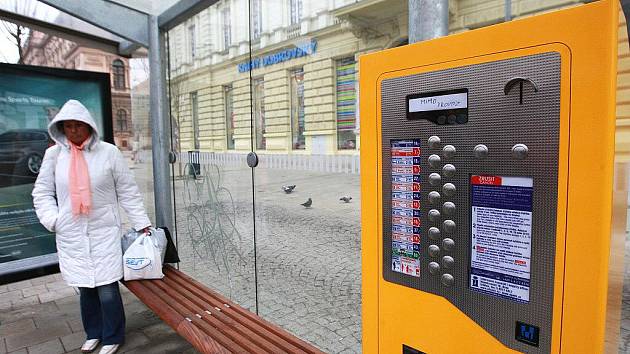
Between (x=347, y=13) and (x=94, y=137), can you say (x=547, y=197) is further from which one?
(x=94, y=137)

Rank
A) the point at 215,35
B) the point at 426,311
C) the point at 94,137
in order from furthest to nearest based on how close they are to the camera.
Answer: the point at 215,35 → the point at 94,137 → the point at 426,311

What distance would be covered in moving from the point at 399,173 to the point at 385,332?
528 mm

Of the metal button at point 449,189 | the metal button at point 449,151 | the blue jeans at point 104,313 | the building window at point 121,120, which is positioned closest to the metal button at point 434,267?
the metal button at point 449,189

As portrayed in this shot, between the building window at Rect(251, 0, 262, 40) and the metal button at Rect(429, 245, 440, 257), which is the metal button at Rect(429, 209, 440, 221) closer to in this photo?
the metal button at Rect(429, 245, 440, 257)

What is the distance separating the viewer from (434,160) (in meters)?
1.18

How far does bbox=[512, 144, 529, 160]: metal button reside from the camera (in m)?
1.01

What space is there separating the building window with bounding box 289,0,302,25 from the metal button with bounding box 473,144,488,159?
2559 millimetres

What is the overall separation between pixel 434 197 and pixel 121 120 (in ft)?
23.9

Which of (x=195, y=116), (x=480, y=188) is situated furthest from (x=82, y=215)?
(x=480, y=188)

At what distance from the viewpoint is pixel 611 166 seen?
35.4 inches

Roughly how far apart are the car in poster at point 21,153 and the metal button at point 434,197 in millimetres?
4403

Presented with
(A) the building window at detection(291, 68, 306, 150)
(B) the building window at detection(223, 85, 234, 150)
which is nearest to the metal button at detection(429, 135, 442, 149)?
(A) the building window at detection(291, 68, 306, 150)

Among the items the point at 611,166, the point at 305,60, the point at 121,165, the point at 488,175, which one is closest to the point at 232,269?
the point at 121,165

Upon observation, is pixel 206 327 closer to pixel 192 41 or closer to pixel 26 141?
pixel 192 41
